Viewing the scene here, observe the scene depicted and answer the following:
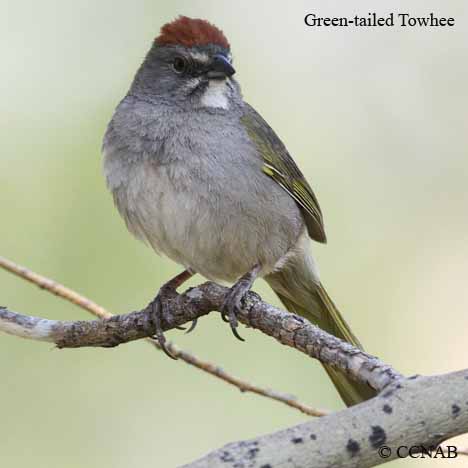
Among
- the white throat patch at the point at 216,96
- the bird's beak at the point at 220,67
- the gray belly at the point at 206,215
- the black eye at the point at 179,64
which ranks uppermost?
the black eye at the point at 179,64

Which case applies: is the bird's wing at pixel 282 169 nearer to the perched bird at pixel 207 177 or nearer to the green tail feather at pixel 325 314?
the perched bird at pixel 207 177

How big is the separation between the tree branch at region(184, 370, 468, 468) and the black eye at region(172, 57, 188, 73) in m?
3.06

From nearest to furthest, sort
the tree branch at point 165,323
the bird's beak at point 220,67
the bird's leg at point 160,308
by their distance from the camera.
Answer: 1. the tree branch at point 165,323
2. the bird's leg at point 160,308
3. the bird's beak at point 220,67

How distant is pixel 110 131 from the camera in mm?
5312

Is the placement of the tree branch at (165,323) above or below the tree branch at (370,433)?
above

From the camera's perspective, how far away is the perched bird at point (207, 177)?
491 centimetres

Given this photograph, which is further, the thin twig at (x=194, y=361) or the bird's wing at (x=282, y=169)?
the bird's wing at (x=282, y=169)

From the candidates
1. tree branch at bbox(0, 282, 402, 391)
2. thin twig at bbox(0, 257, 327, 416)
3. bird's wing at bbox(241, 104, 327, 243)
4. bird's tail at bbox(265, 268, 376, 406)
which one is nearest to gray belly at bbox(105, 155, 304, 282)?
bird's wing at bbox(241, 104, 327, 243)

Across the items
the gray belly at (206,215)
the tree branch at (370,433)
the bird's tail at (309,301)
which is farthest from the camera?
the bird's tail at (309,301)

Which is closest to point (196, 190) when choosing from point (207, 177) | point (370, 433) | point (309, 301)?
point (207, 177)

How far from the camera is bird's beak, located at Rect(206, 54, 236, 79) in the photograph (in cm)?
512

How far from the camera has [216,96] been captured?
17.2 ft

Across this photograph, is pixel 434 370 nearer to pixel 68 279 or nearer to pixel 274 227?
pixel 274 227

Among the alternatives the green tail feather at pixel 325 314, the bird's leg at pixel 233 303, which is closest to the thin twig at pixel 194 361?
the bird's leg at pixel 233 303
